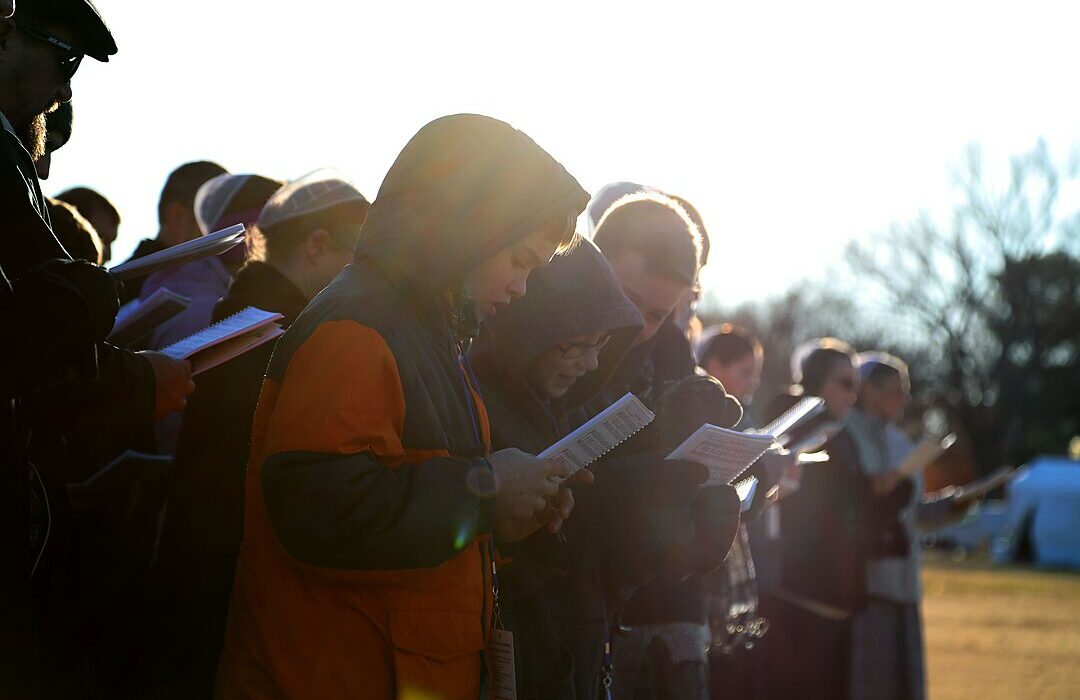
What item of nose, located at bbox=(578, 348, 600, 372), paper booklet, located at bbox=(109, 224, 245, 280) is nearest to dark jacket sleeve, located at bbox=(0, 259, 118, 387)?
paper booklet, located at bbox=(109, 224, 245, 280)

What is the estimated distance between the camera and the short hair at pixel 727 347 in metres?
6.45

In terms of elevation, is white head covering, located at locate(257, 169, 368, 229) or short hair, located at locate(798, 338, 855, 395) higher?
white head covering, located at locate(257, 169, 368, 229)

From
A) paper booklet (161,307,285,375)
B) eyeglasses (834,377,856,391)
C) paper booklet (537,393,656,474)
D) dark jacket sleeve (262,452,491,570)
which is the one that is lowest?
dark jacket sleeve (262,452,491,570)

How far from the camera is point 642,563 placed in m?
3.18

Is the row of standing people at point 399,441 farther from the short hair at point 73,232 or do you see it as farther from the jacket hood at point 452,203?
the short hair at point 73,232

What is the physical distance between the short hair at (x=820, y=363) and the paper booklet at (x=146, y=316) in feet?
13.9

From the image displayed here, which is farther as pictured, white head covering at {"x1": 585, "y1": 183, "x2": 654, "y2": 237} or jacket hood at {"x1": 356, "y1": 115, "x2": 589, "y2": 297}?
white head covering at {"x1": 585, "y1": 183, "x2": 654, "y2": 237}

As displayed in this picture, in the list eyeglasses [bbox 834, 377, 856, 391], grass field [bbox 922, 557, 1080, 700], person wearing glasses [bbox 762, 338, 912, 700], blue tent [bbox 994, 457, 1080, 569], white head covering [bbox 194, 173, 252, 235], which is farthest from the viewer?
blue tent [bbox 994, 457, 1080, 569]

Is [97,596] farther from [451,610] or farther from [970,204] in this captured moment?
[970,204]

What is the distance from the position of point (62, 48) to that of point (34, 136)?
0.69ft

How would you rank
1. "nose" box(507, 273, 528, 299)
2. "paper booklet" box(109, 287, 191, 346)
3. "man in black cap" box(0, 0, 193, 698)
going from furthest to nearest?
"paper booklet" box(109, 287, 191, 346) → "nose" box(507, 273, 528, 299) → "man in black cap" box(0, 0, 193, 698)

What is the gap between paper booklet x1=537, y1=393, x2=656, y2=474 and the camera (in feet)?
8.67

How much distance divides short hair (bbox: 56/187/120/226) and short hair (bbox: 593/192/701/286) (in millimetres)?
2048

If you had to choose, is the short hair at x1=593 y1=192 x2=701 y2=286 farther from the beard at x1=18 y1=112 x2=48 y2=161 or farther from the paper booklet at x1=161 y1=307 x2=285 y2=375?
the beard at x1=18 y1=112 x2=48 y2=161
